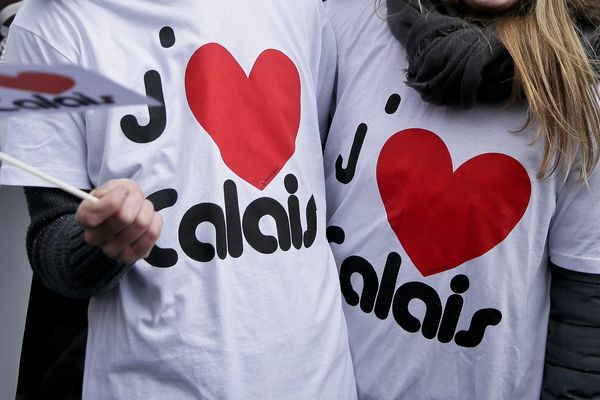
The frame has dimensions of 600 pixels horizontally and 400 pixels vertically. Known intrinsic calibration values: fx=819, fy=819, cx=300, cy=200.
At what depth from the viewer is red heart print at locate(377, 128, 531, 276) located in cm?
121

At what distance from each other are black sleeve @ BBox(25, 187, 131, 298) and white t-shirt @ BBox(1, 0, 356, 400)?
0.04m

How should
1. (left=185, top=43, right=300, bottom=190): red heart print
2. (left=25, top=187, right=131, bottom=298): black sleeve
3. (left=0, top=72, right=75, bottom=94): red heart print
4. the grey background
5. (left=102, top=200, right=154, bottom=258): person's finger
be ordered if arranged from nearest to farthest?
(left=0, top=72, right=75, bottom=94): red heart print
(left=102, top=200, right=154, bottom=258): person's finger
(left=25, top=187, right=131, bottom=298): black sleeve
(left=185, top=43, right=300, bottom=190): red heart print
the grey background

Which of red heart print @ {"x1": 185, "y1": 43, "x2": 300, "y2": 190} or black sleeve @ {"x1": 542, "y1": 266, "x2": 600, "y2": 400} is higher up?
red heart print @ {"x1": 185, "y1": 43, "x2": 300, "y2": 190}

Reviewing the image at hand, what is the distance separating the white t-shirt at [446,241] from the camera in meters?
1.21

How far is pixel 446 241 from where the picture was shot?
4.06 ft

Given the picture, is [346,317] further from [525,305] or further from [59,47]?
[59,47]

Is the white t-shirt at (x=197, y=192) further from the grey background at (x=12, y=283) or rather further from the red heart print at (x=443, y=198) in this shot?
the grey background at (x=12, y=283)

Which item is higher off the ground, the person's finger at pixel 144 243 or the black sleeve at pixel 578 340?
the person's finger at pixel 144 243

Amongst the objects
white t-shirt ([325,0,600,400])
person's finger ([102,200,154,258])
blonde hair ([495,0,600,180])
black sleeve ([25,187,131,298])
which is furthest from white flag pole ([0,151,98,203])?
blonde hair ([495,0,600,180])

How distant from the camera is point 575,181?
3.87 feet

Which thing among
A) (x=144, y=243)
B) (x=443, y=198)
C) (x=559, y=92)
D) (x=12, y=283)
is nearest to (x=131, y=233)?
(x=144, y=243)

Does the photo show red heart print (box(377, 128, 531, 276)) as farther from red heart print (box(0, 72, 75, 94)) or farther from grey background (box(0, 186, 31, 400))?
A: grey background (box(0, 186, 31, 400))

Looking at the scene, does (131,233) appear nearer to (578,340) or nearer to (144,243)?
(144,243)

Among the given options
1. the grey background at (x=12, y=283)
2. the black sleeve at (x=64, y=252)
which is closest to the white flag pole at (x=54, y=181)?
the black sleeve at (x=64, y=252)
